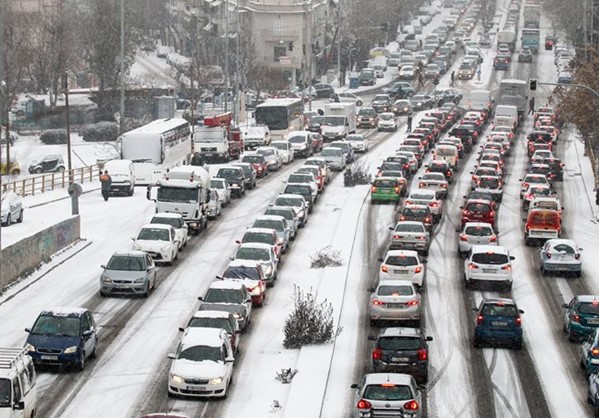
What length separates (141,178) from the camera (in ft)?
234

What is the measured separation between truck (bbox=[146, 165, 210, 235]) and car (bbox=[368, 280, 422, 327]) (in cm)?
1639

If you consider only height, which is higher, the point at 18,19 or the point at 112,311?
the point at 18,19

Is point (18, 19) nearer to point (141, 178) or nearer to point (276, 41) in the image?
point (276, 41)

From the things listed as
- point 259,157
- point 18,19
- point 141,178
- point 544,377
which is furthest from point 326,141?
point 544,377

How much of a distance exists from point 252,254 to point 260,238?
10.3ft

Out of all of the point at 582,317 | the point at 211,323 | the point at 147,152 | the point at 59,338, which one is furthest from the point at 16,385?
the point at 147,152

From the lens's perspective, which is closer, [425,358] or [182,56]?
[425,358]

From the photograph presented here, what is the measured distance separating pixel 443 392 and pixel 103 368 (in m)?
8.55

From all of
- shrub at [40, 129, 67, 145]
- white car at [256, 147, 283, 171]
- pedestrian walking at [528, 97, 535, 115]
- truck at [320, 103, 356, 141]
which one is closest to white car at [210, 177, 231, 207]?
white car at [256, 147, 283, 171]

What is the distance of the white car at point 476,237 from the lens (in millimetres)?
52906

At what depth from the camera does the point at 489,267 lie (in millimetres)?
47344

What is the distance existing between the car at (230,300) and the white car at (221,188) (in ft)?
71.3

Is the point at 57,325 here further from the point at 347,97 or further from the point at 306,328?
the point at 347,97

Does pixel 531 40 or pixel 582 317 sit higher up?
pixel 531 40
